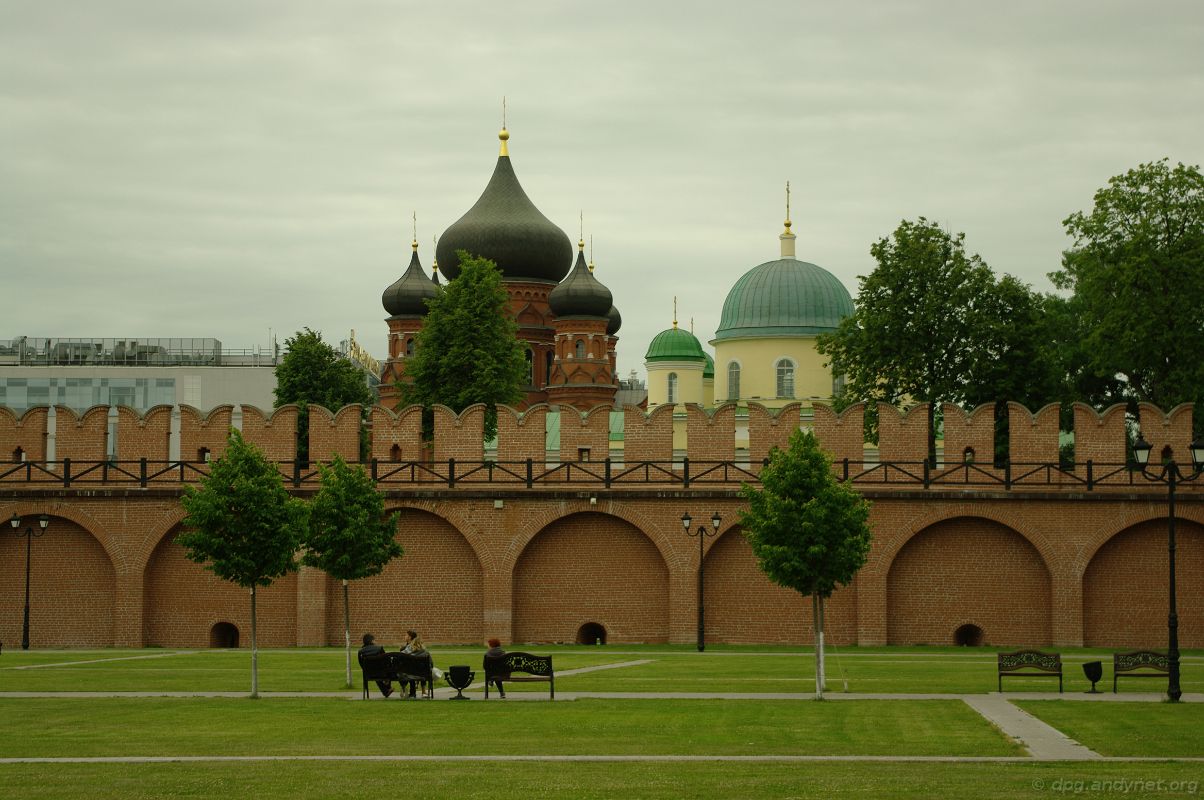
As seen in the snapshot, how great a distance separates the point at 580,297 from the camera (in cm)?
8275

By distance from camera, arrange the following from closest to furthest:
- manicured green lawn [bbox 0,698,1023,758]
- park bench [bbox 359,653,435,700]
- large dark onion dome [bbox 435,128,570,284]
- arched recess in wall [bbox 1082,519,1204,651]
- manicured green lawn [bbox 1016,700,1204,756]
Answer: manicured green lawn [bbox 1016,700,1204,756]
manicured green lawn [bbox 0,698,1023,758]
park bench [bbox 359,653,435,700]
arched recess in wall [bbox 1082,519,1204,651]
large dark onion dome [bbox 435,128,570,284]

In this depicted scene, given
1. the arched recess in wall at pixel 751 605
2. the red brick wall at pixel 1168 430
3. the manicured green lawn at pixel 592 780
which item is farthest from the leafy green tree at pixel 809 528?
the red brick wall at pixel 1168 430

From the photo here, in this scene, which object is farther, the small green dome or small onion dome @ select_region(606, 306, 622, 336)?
small onion dome @ select_region(606, 306, 622, 336)

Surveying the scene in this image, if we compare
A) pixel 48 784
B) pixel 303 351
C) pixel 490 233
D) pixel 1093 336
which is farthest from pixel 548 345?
pixel 48 784

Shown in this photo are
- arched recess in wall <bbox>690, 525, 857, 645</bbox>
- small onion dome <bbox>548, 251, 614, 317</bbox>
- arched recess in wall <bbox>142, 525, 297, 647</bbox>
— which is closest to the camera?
arched recess in wall <bbox>690, 525, 857, 645</bbox>

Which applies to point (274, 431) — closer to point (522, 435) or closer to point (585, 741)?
point (522, 435)

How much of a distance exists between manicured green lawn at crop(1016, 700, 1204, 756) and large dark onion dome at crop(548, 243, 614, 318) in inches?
2301

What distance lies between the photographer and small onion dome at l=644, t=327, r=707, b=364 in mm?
88562

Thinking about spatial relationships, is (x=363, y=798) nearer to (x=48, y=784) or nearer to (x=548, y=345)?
(x=48, y=784)

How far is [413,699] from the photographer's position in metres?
26.9

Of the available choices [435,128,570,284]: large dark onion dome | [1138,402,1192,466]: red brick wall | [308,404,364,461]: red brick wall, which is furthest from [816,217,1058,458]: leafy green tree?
[435,128,570,284]: large dark onion dome

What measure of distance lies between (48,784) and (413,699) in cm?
1045

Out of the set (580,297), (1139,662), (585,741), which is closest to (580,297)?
(580,297)

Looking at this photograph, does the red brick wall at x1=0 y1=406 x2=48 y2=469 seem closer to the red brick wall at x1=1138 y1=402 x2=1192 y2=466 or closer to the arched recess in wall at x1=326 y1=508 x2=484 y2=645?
the arched recess in wall at x1=326 y1=508 x2=484 y2=645
